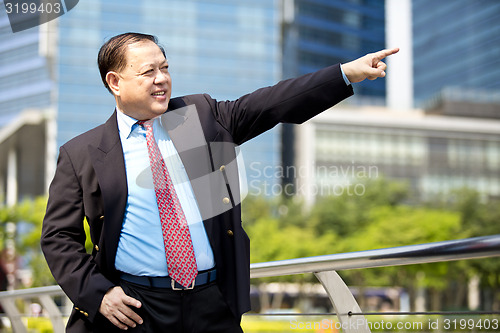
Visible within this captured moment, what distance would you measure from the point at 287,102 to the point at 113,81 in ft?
1.76

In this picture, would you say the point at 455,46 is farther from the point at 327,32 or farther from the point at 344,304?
the point at 344,304

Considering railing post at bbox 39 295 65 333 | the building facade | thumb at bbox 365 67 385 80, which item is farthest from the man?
the building facade

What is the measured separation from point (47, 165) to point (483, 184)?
38794mm

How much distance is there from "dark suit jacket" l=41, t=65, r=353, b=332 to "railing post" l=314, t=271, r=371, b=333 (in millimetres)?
598

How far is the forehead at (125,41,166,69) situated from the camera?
1.91 m

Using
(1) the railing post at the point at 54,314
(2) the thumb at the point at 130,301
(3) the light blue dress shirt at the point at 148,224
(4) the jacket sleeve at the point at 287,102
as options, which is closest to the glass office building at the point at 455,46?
(1) the railing post at the point at 54,314

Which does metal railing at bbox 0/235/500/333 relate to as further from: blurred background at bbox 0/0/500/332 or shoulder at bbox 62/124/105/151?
blurred background at bbox 0/0/500/332

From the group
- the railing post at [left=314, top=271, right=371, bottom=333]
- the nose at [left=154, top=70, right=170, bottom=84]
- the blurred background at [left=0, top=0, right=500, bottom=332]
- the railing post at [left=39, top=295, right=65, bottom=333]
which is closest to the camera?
the nose at [left=154, top=70, right=170, bottom=84]

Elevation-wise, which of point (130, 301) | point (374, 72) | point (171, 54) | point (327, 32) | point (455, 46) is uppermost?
point (327, 32)

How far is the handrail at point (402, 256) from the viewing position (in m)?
1.63

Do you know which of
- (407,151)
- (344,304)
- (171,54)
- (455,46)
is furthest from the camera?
(455,46)

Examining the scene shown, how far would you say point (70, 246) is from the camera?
1.85 metres

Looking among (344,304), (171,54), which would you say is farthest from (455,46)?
(344,304)

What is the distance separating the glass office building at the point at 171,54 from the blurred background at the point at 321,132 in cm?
15
